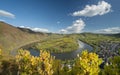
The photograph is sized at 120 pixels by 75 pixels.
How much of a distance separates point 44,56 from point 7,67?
123 ft

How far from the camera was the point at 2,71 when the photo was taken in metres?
72.4

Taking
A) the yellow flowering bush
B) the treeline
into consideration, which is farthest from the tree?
the yellow flowering bush

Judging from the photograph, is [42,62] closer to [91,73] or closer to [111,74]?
[91,73]

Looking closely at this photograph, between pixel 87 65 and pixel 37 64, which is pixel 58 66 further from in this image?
pixel 87 65

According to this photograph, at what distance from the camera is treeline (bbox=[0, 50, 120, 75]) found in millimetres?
28328

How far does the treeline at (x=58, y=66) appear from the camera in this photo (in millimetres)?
28328

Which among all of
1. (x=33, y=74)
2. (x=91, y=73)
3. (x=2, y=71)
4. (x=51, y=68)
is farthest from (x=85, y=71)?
(x=2, y=71)

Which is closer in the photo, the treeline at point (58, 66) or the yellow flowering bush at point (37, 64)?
the treeline at point (58, 66)

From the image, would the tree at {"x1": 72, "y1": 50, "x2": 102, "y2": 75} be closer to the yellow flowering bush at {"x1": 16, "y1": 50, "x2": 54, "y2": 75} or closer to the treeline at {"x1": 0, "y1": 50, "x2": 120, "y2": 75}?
the treeline at {"x1": 0, "y1": 50, "x2": 120, "y2": 75}

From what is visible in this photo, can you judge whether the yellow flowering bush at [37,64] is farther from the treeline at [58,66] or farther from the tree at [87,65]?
the tree at [87,65]

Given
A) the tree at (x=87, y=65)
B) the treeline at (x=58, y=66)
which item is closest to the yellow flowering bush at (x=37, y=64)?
the treeline at (x=58, y=66)

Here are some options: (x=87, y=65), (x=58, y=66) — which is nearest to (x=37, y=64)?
(x=58, y=66)

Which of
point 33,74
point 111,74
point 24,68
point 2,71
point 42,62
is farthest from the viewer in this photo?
point 2,71

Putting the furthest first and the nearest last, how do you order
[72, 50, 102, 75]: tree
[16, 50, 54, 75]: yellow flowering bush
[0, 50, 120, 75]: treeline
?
[16, 50, 54, 75]: yellow flowering bush
[72, 50, 102, 75]: tree
[0, 50, 120, 75]: treeline
